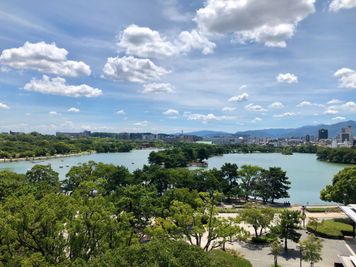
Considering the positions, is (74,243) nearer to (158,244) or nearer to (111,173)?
(158,244)

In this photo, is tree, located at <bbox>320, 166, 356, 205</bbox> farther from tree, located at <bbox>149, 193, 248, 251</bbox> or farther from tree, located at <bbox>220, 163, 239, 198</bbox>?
tree, located at <bbox>149, 193, 248, 251</bbox>

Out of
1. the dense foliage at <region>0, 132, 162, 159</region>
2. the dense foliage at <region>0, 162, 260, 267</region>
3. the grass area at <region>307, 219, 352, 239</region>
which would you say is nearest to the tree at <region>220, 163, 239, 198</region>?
the grass area at <region>307, 219, 352, 239</region>

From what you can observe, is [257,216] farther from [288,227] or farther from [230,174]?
Answer: [230,174]

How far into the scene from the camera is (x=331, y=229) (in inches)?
774

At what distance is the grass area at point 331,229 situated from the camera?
19.3 metres

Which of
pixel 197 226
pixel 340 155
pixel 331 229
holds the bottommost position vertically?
pixel 331 229

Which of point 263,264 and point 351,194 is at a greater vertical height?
point 351,194

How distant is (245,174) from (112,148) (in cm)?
8038

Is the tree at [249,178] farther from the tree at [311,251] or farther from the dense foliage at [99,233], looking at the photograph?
the tree at [311,251]

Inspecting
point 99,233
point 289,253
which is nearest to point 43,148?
point 289,253

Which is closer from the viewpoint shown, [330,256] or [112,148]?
[330,256]

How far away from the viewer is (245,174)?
33219 millimetres

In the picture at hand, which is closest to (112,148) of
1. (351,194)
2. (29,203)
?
(351,194)

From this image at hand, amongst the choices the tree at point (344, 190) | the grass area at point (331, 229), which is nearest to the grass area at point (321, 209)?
the tree at point (344, 190)
